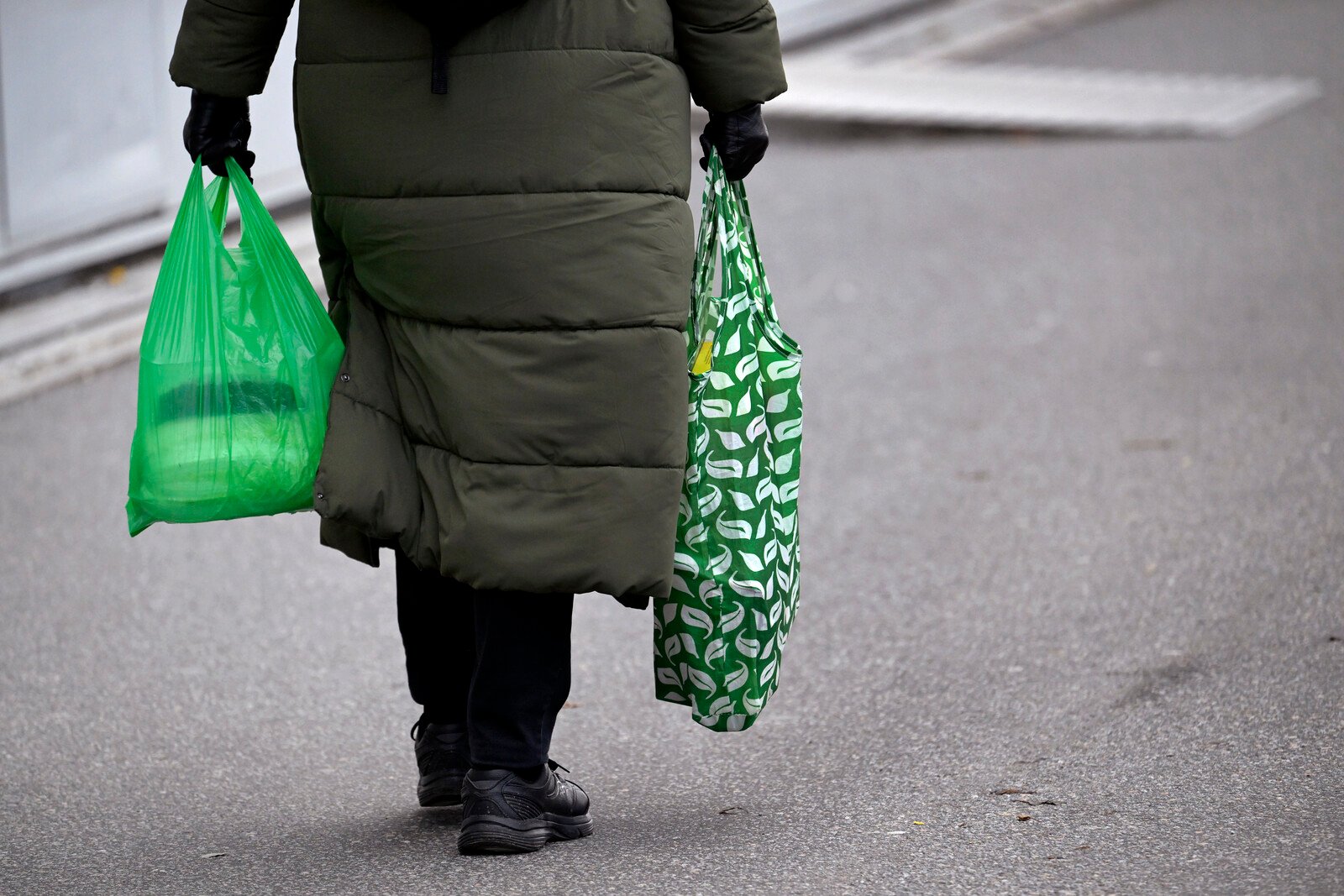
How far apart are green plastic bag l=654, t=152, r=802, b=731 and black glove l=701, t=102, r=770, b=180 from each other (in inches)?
1.6

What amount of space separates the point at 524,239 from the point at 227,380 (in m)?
0.57

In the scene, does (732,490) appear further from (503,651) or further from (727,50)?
(727,50)

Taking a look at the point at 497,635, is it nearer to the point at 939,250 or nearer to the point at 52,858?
the point at 52,858

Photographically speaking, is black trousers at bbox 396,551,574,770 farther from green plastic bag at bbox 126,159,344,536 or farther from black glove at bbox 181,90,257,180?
black glove at bbox 181,90,257,180

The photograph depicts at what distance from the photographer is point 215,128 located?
2.67 meters

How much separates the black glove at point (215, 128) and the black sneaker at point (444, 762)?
1028 millimetres

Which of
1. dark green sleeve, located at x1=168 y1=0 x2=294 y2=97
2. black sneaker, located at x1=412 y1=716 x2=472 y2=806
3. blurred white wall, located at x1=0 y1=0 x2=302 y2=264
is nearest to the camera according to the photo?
dark green sleeve, located at x1=168 y1=0 x2=294 y2=97

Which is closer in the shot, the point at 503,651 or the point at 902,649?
the point at 503,651

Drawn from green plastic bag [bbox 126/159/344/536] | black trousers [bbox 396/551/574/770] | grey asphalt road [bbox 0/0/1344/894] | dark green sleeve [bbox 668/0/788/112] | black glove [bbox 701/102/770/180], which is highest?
dark green sleeve [bbox 668/0/788/112]

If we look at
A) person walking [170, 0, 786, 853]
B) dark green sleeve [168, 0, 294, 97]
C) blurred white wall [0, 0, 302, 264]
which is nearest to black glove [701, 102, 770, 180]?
person walking [170, 0, 786, 853]

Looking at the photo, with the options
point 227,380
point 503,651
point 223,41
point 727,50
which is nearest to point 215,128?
point 223,41

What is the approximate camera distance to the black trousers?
2627mm

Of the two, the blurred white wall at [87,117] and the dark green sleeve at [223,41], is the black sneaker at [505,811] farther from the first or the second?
the blurred white wall at [87,117]

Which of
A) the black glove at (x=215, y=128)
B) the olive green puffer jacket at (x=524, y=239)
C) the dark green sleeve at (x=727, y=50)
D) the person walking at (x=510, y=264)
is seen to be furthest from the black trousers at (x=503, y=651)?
the dark green sleeve at (x=727, y=50)
